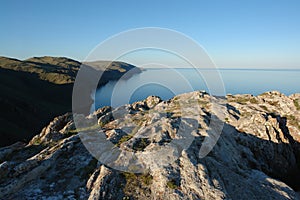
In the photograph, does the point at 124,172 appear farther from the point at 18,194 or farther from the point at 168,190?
the point at 18,194

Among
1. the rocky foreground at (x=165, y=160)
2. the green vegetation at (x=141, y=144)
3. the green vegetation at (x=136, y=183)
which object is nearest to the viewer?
the green vegetation at (x=136, y=183)

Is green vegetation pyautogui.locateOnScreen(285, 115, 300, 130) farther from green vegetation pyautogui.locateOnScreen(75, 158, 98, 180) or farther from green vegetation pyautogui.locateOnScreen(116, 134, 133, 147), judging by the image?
green vegetation pyautogui.locateOnScreen(75, 158, 98, 180)

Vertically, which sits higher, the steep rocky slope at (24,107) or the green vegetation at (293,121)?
the green vegetation at (293,121)

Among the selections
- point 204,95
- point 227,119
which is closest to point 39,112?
point 204,95

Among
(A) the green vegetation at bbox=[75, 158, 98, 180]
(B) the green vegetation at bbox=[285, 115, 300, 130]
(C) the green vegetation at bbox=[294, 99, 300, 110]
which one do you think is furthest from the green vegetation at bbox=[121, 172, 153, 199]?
(C) the green vegetation at bbox=[294, 99, 300, 110]

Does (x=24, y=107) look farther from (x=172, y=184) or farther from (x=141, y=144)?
(x=172, y=184)

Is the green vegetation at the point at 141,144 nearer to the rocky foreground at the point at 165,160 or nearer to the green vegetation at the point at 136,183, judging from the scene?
the rocky foreground at the point at 165,160

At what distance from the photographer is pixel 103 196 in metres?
17.0

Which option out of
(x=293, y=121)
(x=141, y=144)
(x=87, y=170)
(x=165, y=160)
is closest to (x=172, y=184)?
(x=165, y=160)

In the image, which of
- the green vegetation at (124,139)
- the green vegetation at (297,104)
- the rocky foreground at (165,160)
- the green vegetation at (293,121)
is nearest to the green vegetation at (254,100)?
the green vegetation at (297,104)

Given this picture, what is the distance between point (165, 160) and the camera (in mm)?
21203

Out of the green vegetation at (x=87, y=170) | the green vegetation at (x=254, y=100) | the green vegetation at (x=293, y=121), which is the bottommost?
the green vegetation at (x=293, y=121)

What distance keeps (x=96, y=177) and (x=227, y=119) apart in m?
31.1

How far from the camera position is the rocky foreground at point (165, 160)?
18.1 m
